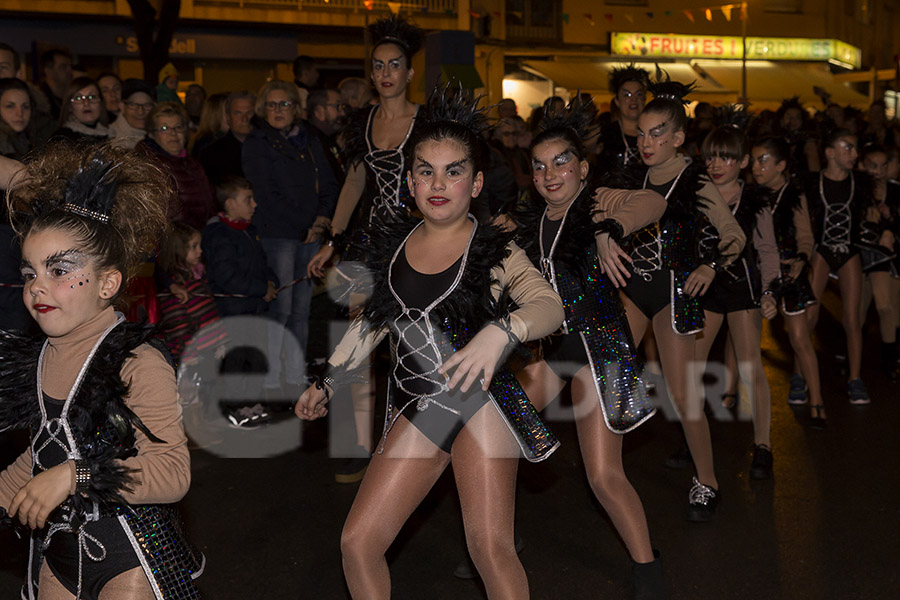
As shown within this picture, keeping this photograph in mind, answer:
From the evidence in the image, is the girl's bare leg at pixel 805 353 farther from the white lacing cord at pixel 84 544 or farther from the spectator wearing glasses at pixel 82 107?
the white lacing cord at pixel 84 544

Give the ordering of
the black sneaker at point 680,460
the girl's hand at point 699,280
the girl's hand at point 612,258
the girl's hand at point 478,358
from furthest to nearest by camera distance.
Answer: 1. the black sneaker at point 680,460
2. the girl's hand at point 699,280
3. the girl's hand at point 612,258
4. the girl's hand at point 478,358

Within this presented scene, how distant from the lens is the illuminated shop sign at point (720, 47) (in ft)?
85.1

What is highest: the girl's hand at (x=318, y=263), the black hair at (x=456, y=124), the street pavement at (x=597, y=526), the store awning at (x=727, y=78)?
the store awning at (x=727, y=78)

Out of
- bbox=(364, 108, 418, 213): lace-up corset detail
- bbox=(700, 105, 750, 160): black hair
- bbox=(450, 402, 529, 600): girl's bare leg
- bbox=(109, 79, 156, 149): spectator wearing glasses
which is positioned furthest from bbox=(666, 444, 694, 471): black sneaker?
bbox=(109, 79, 156, 149): spectator wearing glasses

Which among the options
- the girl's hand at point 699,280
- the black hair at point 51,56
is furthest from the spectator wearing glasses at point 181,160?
the girl's hand at point 699,280

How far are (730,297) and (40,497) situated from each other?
13.8ft

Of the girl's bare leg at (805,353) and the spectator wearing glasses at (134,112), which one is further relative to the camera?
the spectator wearing glasses at (134,112)

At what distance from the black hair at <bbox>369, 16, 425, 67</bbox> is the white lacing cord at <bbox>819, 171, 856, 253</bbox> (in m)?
3.81

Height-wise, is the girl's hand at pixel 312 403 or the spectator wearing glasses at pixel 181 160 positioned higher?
the spectator wearing glasses at pixel 181 160

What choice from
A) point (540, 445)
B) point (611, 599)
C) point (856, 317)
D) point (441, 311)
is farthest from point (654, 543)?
point (856, 317)

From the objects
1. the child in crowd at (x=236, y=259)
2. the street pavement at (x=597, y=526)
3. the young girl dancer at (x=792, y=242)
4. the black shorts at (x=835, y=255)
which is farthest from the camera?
the black shorts at (x=835, y=255)

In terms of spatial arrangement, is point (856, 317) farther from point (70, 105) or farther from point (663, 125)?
point (70, 105)

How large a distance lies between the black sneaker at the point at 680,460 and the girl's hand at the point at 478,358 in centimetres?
331

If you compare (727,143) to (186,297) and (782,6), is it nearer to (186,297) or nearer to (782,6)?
(186,297)
